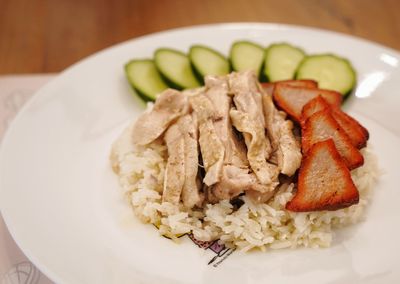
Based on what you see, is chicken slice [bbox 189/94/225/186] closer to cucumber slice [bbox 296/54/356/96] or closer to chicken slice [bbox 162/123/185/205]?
A: chicken slice [bbox 162/123/185/205]

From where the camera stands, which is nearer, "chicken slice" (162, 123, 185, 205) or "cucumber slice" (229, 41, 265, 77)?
"chicken slice" (162, 123, 185, 205)

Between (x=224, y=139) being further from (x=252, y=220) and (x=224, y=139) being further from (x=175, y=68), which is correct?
(x=175, y=68)

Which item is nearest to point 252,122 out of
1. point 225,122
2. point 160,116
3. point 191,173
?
point 225,122

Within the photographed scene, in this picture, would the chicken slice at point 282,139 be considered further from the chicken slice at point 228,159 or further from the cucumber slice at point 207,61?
the cucumber slice at point 207,61

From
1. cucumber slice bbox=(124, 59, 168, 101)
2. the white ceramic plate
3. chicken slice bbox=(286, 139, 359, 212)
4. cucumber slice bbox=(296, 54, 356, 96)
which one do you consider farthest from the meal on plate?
cucumber slice bbox=(124, 59, 168, 101)

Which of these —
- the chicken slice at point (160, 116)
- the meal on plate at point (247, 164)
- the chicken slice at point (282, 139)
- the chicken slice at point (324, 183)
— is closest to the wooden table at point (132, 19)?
the chicken slice at point (160, 116)

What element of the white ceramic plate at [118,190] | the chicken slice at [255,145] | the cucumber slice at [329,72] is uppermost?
the cucumber slice at [329,72]
